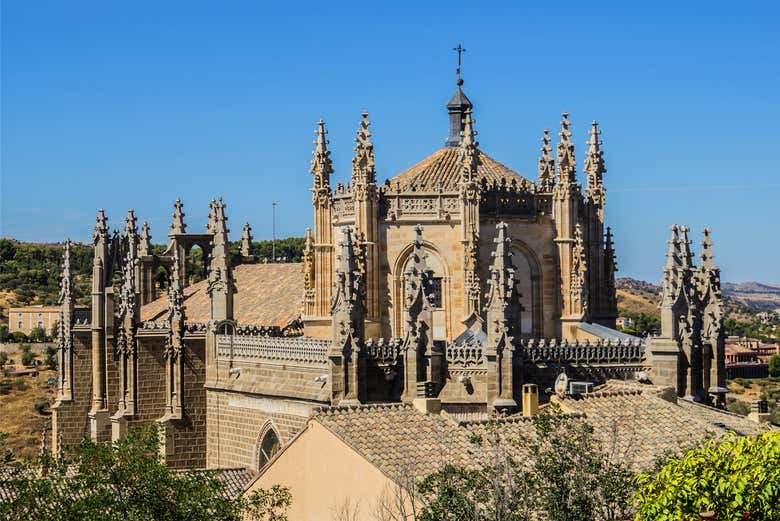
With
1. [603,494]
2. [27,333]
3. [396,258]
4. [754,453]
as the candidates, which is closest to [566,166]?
[396,258]

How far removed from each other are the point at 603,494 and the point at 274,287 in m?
26.5

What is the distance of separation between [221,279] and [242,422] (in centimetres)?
496

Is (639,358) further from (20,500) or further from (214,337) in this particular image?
(20,500)

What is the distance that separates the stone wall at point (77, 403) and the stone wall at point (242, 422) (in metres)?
6.86

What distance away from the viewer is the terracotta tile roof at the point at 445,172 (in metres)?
42.7

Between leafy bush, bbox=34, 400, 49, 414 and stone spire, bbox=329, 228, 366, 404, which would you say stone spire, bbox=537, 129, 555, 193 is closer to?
stone spire, bbox=329, 228, 366, 404

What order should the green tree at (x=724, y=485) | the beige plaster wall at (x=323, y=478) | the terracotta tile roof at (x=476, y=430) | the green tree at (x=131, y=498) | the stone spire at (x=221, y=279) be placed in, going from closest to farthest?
the green tree at (x=724, y=485) < the beige plaster wall at (x=323, y=478) < the green tree at (x=131, y=498) < the terracotta tile roof at (x=476, y=430) < the stone spire at (x=221, y=279)

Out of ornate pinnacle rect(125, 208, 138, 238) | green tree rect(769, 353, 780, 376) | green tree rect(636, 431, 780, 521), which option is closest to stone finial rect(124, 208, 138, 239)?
ornate pinnacle rect(125, 208, 138, 238)

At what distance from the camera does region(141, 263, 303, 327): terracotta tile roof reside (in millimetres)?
46812

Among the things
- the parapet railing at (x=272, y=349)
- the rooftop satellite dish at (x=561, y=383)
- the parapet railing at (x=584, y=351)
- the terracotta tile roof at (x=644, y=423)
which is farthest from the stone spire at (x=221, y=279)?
the terracotta tile roof at (x=644, y=423)

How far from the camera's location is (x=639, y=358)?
3888 cm

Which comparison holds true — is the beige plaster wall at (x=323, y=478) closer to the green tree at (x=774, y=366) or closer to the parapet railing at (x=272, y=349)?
the parapet railing at (x=272, y=349)

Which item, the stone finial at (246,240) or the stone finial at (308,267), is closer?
the stone finial at (308,267)

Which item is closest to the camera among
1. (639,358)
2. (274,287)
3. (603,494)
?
(603,494)
